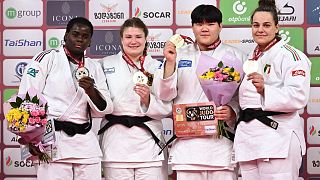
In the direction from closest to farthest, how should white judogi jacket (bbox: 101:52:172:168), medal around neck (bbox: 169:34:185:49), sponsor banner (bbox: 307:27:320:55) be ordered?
Answer: medal around neck (bbox: 169:34:185:49)
white judogi jacket (bbox: 101:52:172:168)
sponsor banner (bbox: 307:27:320:55)

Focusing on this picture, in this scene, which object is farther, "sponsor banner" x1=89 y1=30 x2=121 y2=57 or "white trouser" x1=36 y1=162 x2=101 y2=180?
"sponsor banner" x1=89 y1=30 x2=121 y2=57

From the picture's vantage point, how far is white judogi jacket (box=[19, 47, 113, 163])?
4.11m

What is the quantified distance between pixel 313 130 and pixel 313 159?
0.27 m

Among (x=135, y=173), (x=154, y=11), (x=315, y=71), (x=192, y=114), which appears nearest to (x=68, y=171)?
(x=135, y=173)

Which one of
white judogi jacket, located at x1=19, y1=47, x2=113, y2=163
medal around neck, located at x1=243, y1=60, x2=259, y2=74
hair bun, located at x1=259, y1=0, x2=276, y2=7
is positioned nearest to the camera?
medal around neck, located at x1=243, y1=60, x2=259, y2=74

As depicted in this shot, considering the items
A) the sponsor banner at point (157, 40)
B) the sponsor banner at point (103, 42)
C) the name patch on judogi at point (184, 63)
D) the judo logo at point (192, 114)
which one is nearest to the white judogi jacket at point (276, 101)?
the judo logo at point (192, 114)

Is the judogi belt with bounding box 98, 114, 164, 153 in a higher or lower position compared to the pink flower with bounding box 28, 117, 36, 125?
lower

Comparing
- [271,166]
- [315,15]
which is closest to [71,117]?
[271,166]

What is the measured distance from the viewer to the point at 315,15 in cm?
519

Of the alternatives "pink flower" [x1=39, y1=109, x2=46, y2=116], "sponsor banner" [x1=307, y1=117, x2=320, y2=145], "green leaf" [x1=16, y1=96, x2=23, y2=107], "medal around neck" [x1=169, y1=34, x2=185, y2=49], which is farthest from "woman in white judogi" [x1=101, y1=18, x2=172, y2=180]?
"sponsor banner" [x1=307, y1=117, x2=320, y2=145]

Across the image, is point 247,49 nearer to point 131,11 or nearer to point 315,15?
point 315,15

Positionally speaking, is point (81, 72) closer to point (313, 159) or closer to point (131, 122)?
point (131, 122)

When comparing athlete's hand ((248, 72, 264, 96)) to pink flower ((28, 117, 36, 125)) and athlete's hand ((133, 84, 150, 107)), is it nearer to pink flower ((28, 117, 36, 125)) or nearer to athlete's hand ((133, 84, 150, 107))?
athlete's hand ((133, 84, 150, 107))

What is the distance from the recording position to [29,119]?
3.82 meters
